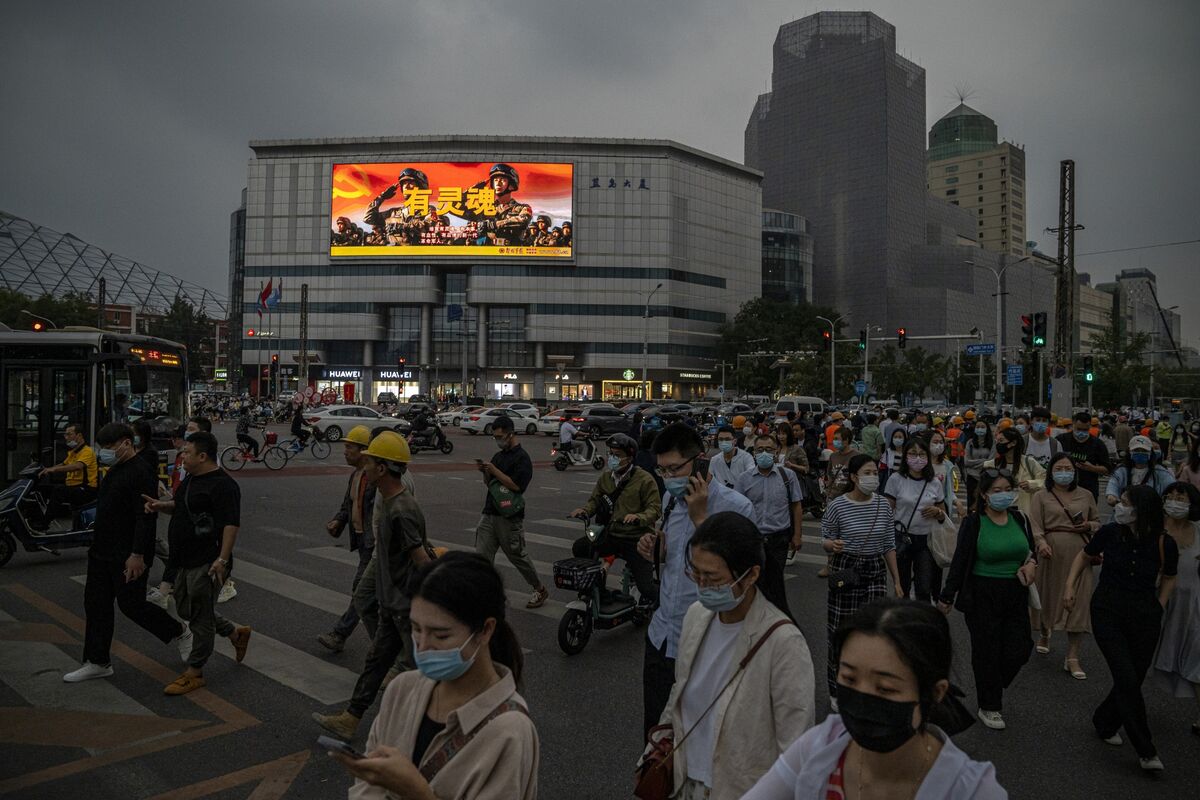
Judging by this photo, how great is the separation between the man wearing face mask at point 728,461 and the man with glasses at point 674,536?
285 cm

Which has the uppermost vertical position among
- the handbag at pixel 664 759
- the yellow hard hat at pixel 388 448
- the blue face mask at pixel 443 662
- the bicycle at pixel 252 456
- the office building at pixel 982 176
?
the office building at pixel 982 176

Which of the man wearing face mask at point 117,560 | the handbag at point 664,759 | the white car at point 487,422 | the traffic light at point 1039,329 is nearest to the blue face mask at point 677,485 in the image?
the handbag at point 664,759

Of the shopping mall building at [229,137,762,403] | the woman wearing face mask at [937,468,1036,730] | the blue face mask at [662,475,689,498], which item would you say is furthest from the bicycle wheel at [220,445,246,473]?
the shopping mall building at [229,137,762,403]

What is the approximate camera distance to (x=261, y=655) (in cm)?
624

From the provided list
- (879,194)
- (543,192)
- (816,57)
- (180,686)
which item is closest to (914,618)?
(180,686)

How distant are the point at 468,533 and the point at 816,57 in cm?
10449

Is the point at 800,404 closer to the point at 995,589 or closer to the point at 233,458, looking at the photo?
the point at 233,458

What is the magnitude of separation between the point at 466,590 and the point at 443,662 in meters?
0.19

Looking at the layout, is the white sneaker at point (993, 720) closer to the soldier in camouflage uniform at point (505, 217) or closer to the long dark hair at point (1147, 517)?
the long dark hair at point (1147, 517)

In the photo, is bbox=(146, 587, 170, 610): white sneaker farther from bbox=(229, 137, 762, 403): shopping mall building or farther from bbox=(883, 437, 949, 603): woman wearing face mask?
bbox=(229, 137, 762, 403): shopping mall building

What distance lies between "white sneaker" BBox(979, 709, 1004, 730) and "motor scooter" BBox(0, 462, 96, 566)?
9.56 meters

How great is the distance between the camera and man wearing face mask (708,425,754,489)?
726 centimetres

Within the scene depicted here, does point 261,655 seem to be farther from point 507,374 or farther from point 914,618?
point 507,374

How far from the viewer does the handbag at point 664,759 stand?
2.47 m
